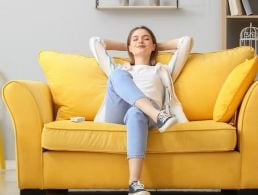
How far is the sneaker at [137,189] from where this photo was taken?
2063 millimetres

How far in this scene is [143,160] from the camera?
7.15 feet

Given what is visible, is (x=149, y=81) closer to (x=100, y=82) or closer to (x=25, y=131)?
(x=100, y=82)

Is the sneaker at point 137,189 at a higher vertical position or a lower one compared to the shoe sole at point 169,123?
lower

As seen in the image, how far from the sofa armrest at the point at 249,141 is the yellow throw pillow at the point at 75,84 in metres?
0.88

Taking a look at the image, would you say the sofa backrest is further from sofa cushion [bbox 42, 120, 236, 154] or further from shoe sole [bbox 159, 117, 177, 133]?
shoe sole [bbox 159, 117, 177, 133]

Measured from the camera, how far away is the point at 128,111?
7.57ft

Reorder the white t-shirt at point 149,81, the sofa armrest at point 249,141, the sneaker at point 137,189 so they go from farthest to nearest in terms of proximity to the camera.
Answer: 1. the white t-shirt at point 149,81
2. the sofa armrest at point 249,141
3. the sneaker at point 137,189

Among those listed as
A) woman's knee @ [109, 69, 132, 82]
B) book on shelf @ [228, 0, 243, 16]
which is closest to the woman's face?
woman's knee @ [109, 69, 132, 82]

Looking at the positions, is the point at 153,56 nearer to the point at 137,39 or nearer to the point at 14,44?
the point at 137,39

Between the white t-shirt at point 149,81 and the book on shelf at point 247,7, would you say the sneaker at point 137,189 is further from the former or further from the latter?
the book on shelf at point 247,7

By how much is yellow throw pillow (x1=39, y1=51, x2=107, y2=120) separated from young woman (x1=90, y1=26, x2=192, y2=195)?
0.08 meters

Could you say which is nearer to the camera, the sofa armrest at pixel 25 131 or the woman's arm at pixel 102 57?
the sofa armrest at pixel 25 131

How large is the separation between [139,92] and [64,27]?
146 cm

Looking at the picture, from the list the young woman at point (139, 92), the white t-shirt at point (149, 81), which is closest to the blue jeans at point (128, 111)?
the young woman at point (139, 92)
